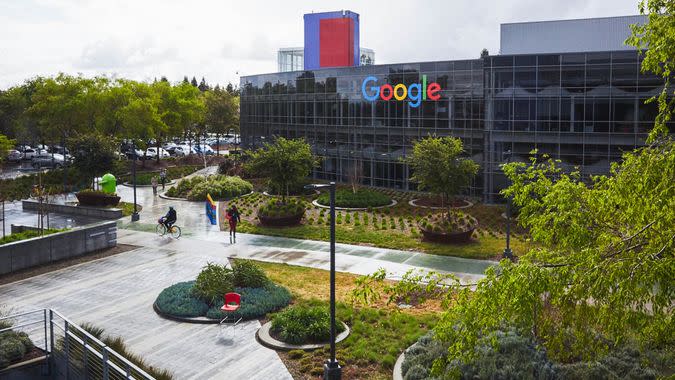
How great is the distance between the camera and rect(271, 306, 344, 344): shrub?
16734 millimetres

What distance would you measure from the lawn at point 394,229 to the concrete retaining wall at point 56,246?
7.48 metres

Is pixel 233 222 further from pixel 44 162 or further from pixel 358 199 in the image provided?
pixel 44 162

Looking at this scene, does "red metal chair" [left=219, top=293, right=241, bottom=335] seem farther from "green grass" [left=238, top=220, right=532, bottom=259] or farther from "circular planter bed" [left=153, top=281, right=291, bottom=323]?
"green grass" [left=238, top=220, right=532, bottom=259]

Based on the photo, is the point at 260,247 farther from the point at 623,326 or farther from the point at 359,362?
the point at 623,326

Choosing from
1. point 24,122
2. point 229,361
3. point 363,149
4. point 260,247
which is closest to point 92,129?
point 24,122

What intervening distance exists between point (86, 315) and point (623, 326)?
52.3 ft

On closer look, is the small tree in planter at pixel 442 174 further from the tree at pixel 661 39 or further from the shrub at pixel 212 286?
the tree at pixel 661 39

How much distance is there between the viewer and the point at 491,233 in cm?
3136

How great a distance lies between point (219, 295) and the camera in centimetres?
1994

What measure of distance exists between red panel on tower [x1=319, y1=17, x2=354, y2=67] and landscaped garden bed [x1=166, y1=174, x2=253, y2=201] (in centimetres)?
1481

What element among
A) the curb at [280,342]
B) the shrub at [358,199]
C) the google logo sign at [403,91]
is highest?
the google logo sign at [403,91]

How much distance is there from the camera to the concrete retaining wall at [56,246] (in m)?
24.2

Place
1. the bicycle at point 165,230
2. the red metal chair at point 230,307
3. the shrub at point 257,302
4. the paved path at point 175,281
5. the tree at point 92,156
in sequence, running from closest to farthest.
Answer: the paved path at point 175,281 → the red metal chair at point 230,307 → the shrub at point 257,302 → the bicycle at point 165,230 → the tree at point 92,156

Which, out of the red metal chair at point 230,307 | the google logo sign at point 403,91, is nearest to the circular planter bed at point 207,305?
the red metal chair at point 230,307
